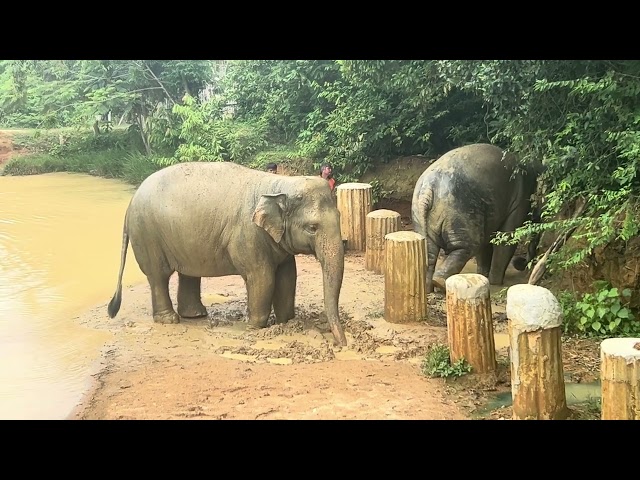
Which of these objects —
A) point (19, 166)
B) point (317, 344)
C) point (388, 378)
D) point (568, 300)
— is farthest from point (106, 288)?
point (19, 166)

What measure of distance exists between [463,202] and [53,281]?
435 centimetres

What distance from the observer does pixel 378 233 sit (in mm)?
8258

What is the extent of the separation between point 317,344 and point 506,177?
8.54 feet

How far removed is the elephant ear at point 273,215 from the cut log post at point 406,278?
3.23ft

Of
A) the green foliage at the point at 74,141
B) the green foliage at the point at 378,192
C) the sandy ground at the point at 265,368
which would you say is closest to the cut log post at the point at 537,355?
the sandy ground at the point at 265,368

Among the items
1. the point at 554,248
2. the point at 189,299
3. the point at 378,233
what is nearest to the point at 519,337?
the point at 554,248

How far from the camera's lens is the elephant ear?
6.19m

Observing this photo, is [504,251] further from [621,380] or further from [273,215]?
[621,380]

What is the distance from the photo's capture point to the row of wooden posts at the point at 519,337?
13.0 ft

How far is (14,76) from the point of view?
54.1 ft

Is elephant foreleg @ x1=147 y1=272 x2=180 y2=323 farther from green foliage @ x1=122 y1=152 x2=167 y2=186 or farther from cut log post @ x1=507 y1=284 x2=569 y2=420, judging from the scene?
green foliage @ x1=122 y1=152 x2=167 y2=186

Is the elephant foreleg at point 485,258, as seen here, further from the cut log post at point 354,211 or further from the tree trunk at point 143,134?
the tree trunk at point 143,134

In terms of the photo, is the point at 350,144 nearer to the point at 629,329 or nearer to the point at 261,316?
the point at 261,316

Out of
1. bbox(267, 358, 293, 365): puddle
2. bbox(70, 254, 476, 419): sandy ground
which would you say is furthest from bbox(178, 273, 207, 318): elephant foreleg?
bbox(267, 358, 293, 365): puddle
